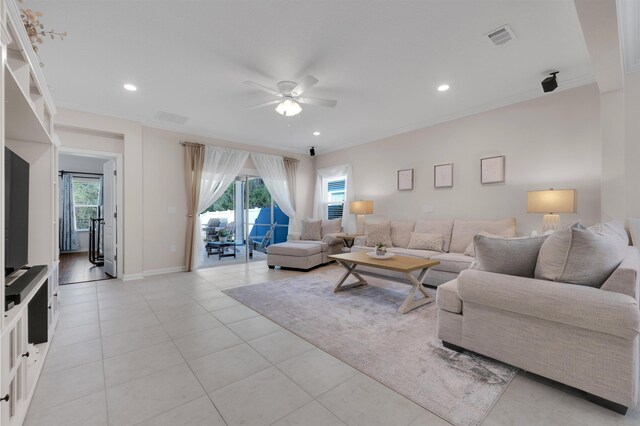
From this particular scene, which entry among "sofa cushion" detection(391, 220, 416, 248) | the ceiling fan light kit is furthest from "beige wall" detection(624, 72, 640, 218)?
the ceiling fan light kit

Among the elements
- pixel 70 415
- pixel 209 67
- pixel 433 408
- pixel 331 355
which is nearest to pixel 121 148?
pixel 209 67

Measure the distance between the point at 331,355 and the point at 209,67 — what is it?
314 cm

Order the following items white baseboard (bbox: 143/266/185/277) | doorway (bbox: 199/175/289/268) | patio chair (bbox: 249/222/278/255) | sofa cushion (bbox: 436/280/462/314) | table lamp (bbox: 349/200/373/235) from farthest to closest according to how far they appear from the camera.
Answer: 1. patio chair (bbox: 249/222/278/255)
2. doorway (bbox: 199/175/289/268)
3. table lamp (bbox: 349/200/373/235)
4. white baseboard (bbox: 143/266/185/277)
5. sofa cushion (bbox: 436/280/462/314)

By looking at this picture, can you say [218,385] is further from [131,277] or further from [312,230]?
[312,230]

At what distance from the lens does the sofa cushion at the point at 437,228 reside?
4430 mm

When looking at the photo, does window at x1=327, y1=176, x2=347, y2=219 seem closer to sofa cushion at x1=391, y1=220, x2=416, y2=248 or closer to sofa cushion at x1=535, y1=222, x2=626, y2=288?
sofa cushion at x1=391, y1=220, x2=416, y2=248

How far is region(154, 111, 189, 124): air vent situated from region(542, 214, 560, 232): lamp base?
547 cm

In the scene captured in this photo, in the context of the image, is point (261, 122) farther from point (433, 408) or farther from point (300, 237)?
point (433, 408)

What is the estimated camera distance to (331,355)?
84.4 inches

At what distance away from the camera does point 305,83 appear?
9.77 feet

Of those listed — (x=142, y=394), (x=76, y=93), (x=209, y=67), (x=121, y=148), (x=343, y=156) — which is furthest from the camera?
(x=343, y=156)

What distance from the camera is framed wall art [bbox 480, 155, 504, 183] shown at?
159 inches

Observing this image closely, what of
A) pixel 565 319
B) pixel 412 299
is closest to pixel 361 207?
pixel 412 299

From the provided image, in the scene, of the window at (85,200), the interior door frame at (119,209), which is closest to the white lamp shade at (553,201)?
the interior door frame at (119,209)
